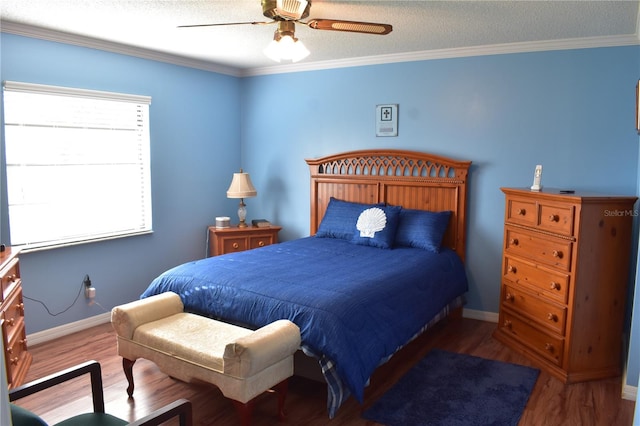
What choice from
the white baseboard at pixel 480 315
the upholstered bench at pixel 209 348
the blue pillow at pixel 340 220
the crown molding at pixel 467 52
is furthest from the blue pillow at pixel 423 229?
the upholstered bench at pixel 209 348

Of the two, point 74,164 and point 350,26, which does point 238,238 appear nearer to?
point 74,164

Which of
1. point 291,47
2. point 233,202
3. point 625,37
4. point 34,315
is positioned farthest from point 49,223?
point 625,37

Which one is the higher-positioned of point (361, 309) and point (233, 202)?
point (233, 202)

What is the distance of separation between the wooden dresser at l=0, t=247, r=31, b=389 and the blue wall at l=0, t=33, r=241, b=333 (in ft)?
1.93

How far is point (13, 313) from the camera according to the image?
3.05 m

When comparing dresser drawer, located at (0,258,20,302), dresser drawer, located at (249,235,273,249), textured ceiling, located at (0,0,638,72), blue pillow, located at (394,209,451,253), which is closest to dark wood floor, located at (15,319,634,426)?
dresser drawer, located at (0,258,20,302)

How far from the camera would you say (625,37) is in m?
3.61

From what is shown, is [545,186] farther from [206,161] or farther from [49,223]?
[49,223]

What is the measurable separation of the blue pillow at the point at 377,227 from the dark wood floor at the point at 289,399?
1033 millimetres

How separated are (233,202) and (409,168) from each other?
2139 mm

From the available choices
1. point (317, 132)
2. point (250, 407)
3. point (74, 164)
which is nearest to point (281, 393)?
point (250, 407)

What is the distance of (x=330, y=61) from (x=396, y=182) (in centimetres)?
142

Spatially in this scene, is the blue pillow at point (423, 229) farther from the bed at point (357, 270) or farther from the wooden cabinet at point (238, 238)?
the wooden cabinet at point (238, 238)

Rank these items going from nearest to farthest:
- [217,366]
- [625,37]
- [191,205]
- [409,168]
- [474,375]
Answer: [217,366], [474,375], [625,37], [409,168], [191,205]
